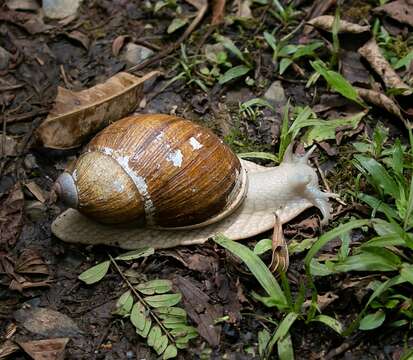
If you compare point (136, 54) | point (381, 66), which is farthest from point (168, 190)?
point (381, 66)

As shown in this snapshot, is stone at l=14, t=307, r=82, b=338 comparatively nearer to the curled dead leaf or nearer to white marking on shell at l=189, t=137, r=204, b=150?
white marking on shell at l=189, t=137, r=204, b=150

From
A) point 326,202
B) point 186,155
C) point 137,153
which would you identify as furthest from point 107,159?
point 326,202

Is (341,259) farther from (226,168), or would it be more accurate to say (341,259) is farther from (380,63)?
(380,63)

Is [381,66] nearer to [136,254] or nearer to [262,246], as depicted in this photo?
[262,246]

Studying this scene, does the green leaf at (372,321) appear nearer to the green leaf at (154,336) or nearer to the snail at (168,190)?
the snail at (168,190)

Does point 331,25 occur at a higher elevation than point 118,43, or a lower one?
higher

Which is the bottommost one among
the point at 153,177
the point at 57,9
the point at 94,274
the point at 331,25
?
the point at 94,274

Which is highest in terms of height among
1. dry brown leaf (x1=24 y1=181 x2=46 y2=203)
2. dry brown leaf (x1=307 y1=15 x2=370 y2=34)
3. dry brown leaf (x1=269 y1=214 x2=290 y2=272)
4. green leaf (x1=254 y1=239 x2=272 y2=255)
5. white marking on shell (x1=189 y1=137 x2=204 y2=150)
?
dry brown leaf (x1=307 y1=15 x2=370 y2=34)

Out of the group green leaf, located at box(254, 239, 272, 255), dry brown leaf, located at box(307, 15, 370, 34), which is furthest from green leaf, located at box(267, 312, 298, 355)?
dry brown leaf, located at box(307, 15, 370, 34)
